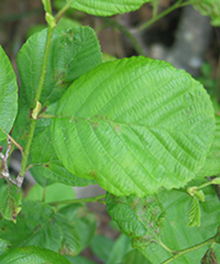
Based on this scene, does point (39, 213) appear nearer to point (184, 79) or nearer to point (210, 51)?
point (184, 79)

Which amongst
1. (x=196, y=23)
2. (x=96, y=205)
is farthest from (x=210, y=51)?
(x=96, y=205)

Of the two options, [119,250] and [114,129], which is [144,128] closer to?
[114,129]

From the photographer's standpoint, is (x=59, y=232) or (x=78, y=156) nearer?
(x=78, y=156)

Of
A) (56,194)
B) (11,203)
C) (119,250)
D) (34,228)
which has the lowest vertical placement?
(119,250)

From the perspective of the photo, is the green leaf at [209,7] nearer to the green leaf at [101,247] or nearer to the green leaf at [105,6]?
the green leaf at [105,6]

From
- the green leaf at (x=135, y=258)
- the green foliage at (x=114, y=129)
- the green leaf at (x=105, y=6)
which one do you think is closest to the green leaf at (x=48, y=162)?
the green foliage at (x=114, y=129)

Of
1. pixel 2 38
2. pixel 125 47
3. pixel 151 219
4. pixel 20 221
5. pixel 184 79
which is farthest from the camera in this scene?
pixel 125 47

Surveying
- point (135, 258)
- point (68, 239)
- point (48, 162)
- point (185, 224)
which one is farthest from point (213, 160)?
point (135, 258)

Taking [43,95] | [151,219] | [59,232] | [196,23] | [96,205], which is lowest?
[96,205]
